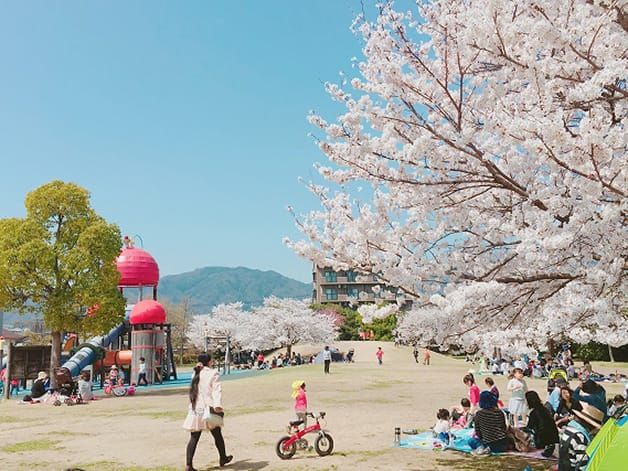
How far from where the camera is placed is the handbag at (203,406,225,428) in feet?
28.9

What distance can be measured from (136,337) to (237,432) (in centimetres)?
1748

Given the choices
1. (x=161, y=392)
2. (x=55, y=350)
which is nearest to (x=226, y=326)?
(x=161, y=392)

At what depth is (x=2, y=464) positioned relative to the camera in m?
9.84

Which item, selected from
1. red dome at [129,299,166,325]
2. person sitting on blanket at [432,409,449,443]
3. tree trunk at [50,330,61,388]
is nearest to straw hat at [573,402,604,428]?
person sitting on blanket at [432,409,449,443]

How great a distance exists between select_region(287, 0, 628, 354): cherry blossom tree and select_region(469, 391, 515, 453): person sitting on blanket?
335cm

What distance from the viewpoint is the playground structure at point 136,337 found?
28.4 m

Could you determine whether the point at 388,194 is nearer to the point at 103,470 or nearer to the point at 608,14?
the point at 608,14

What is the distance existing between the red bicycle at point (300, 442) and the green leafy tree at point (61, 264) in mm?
13691

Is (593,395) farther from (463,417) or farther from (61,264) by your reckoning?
(61,264)

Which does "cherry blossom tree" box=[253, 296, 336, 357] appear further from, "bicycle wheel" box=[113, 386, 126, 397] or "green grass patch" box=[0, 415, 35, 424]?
"green grass patch" box=[0, 415, 35, 424]

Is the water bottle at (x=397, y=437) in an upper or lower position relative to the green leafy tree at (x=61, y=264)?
lower

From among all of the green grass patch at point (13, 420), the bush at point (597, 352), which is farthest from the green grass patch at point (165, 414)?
the bush at point (597, 352)

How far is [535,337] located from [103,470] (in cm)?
709

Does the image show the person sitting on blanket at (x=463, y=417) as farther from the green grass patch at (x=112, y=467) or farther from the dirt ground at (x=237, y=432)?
the green grass patch at (x=112, y=467)
